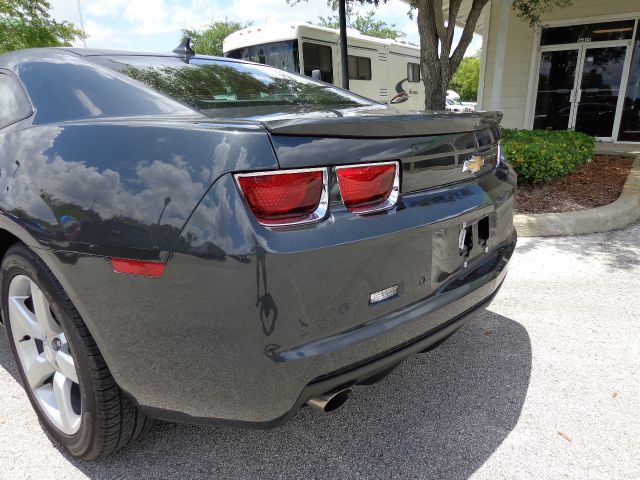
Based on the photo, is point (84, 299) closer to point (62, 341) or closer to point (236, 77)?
point (62, 341)

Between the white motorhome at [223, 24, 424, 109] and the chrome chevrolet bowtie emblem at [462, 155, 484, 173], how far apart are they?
833cm

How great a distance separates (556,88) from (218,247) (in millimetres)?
12691

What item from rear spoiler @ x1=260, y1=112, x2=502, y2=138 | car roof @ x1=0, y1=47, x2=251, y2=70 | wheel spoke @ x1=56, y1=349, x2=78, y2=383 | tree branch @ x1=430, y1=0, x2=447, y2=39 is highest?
tree branch @ x1=430, y1=0, x2=447, y2=39

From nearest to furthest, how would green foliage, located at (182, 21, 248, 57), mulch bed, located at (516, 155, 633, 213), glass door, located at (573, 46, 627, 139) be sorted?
mulch bed, located at (516, 155, 633, 213) → glass door, located at (573, 46, 627, 139) → green foliage, located at (182, 21, 248, 57)

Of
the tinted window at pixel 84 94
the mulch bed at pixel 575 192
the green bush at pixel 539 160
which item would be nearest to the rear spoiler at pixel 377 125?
the tinted window at pixel 84 94

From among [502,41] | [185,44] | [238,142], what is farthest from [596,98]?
[238,142]

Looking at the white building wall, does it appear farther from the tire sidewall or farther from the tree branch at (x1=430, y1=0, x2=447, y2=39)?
the tire sidewall

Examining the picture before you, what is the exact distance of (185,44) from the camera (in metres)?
2.81

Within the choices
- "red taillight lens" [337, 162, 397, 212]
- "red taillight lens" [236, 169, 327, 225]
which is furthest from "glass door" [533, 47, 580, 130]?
"red taillight lens" [236, 169, 327, 225]

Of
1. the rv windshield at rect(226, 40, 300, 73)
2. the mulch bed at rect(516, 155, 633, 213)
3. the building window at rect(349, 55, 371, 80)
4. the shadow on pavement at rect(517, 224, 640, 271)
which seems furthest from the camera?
the building window at rect(349, 55, 371, 80)

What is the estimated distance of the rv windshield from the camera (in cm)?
1148

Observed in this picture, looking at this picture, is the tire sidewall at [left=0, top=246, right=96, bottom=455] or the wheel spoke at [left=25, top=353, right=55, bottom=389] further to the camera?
the wheel spoke at [left=25, top=353, right=55, bottom=389]

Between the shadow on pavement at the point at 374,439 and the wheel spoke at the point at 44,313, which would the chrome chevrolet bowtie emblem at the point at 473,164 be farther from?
the wheel spoke at the point at 44,313

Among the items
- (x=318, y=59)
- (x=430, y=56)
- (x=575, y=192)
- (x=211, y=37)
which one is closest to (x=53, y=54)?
(x=575, y=192)
